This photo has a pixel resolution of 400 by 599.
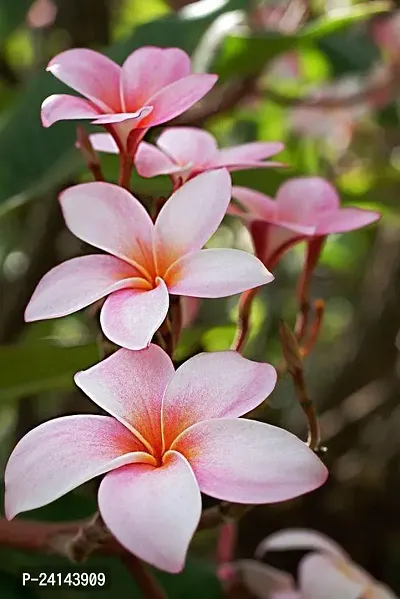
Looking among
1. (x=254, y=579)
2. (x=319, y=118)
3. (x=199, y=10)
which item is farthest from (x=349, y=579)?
(x=319, y=118)

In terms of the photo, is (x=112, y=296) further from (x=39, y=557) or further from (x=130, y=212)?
(x=39, y=557)

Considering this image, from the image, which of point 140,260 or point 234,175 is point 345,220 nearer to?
point 140,260

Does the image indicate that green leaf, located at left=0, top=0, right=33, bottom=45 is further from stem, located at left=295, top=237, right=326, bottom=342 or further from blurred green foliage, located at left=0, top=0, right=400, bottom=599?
stem, located at left=295, top=237, right=326, bottom=342

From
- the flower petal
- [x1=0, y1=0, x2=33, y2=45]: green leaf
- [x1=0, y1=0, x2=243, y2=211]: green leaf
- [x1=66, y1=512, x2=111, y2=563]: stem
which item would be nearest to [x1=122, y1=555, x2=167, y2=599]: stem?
[x1=66, y1=512, x2=111, y2=563]: stem

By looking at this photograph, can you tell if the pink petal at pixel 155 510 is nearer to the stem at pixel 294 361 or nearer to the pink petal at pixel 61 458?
the pink petal at pixel 61 458

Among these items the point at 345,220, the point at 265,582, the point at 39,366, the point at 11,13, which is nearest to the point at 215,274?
the point at 345,220

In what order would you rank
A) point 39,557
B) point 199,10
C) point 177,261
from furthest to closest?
point 199,10 → point 39,557 → point 177,261
